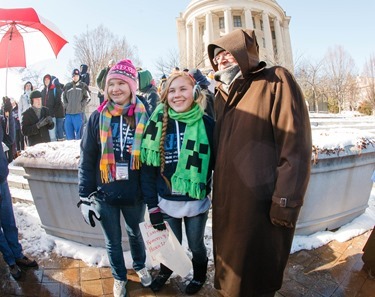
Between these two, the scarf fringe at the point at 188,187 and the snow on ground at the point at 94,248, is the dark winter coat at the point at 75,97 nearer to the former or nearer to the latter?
the snow on ground at the point at 94,248

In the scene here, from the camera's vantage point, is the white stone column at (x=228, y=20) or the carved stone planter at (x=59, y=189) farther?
the white stone column at (x=228, y=20)

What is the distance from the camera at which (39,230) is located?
3721 millimetres

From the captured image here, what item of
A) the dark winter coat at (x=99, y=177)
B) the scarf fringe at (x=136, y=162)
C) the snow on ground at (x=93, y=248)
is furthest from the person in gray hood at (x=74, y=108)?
the scarf fringe at (x=136, y=162)

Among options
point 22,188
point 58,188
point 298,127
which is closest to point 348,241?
point 298,127

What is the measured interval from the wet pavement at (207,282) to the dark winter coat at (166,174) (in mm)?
966

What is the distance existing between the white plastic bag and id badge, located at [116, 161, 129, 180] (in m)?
0.41

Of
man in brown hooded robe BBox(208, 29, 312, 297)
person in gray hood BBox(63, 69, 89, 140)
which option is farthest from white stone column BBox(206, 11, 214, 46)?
man in brown hooded robe BBox(208, 29, 312, 297)

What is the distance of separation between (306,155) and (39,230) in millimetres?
3602

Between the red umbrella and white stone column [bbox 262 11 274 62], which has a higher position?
white stone column [bbox 262 11 274 62]

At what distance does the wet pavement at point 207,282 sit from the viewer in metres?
2.48

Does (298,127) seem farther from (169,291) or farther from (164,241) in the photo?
(169,291)

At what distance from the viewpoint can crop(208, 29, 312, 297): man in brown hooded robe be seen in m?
1.58

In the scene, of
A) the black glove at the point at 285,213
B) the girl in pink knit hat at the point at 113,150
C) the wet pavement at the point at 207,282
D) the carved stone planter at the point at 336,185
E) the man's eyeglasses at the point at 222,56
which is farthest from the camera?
the carved stone planter at the point at 336,185

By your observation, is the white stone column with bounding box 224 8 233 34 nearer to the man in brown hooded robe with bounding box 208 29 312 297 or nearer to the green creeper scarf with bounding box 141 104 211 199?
the green creeper scarf with bounding box 141 104 211 199
